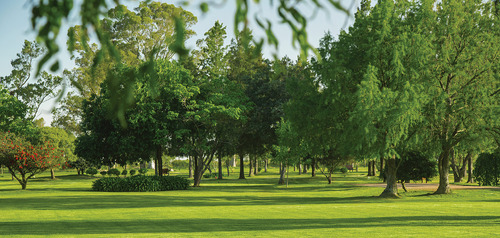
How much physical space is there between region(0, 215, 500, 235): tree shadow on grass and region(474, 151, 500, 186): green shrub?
71.4 feet

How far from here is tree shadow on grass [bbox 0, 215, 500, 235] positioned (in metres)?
15.0

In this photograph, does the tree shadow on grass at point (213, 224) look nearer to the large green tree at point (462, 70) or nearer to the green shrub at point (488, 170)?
the large green tree at point (462, 70)

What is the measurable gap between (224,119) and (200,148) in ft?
11.2

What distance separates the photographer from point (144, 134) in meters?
39.3

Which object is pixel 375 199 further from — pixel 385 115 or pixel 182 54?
pixel 182 54

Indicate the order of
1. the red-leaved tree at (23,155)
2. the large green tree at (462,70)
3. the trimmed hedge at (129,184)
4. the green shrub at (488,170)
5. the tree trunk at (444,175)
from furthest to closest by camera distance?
the trimmed hedge at (129,184)
the green shrub at (488,170)
the red-leaved tree at (23,155)
the tree trunk at (444,175)
the large green tree at (462,70)

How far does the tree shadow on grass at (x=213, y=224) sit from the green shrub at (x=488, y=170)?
21760 millimetres

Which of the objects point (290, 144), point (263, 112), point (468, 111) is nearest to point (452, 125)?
point (468, 111)

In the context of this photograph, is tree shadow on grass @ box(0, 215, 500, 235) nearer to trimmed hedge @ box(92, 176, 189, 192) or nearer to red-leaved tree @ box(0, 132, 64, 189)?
red-leaved tree @ box(0, 132, 64, 189)

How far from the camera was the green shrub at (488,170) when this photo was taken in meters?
38.1

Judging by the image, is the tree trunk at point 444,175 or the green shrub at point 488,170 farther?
the green shrub at point 488,170

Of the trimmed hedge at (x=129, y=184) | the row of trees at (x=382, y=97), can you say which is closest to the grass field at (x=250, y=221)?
the row of trees at (x=382, y=97)

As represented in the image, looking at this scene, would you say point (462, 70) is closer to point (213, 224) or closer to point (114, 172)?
point (213, 224)

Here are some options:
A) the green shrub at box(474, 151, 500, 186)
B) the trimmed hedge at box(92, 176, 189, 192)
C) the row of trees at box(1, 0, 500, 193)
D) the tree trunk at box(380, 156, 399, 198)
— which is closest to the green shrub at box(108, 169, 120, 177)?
the row of trees at box(1, 0, 500, 193)
